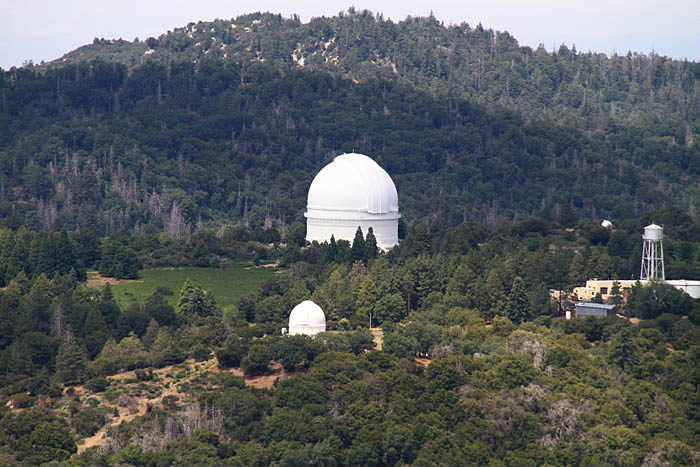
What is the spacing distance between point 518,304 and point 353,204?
27.8 m

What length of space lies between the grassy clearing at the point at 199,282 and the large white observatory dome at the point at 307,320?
1339 cm

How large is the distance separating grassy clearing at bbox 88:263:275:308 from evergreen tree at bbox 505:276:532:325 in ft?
59.3

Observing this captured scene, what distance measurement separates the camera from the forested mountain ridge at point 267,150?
137 metres

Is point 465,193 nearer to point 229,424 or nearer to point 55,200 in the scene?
point 55,200

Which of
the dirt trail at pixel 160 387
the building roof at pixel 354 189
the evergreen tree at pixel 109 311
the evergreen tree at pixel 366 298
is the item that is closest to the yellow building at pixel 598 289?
the evergreen tree at pixel 366 298

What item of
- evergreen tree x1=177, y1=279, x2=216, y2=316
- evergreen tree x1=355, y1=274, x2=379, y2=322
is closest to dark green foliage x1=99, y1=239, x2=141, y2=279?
evergreen tree x1=177, y1=279, x2=216, y2=316

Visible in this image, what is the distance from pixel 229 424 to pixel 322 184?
45796 millimetres

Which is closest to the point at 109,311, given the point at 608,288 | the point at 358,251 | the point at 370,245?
the point at 358,251

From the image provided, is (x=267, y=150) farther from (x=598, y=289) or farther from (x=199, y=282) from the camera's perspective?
(x=598, y=289)

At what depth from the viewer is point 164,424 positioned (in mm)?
58219

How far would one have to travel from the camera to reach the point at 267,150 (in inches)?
6122

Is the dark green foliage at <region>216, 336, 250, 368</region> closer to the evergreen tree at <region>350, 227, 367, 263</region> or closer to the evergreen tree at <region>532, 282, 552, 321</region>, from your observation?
the evergreen tree at <region>532, 282, 552, 321</region>


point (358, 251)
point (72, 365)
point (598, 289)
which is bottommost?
point (72, 365)

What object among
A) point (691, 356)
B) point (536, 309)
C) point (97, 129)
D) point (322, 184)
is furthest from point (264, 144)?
point (691, 356)
